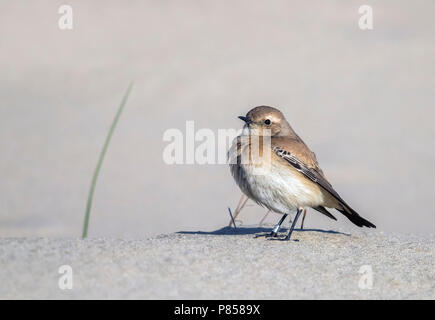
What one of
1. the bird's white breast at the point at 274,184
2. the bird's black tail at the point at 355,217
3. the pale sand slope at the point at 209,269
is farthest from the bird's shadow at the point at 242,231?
the pale sand slope at the point at 209,269

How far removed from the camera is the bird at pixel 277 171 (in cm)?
671

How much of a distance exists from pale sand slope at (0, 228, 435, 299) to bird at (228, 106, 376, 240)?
0.56 metres

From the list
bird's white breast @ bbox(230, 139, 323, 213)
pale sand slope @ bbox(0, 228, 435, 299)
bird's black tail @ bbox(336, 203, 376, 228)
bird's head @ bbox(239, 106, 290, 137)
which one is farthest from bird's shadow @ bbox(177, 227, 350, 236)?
bird's head @ bbox(239, 106, 290, 137)

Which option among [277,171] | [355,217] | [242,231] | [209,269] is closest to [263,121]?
[277,171]

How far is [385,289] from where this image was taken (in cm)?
516

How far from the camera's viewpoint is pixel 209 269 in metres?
5.15

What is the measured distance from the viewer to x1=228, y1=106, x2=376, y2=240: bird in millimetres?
6707

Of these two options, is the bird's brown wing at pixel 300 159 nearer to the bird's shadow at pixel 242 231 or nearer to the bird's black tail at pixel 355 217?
the bird's black tail at pixel 355 217

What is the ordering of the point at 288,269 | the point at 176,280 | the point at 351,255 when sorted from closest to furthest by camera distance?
1. the point at 176,280
2. the point at 288,269
3. the point at 351,255

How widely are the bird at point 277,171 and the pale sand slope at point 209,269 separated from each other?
56 cm
